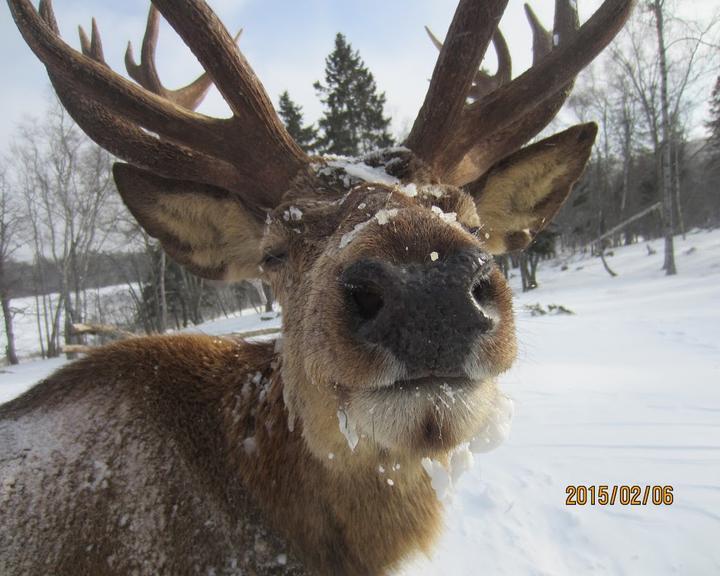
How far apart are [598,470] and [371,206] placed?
389 centimetres

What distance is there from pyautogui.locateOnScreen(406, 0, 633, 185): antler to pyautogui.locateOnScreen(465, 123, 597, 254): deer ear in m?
0.16

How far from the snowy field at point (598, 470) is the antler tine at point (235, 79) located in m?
1.84

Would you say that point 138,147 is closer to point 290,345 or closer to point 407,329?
point 290,345

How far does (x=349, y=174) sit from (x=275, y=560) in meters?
2.14

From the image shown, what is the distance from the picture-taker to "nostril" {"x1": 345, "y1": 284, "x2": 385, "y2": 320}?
1.60 m

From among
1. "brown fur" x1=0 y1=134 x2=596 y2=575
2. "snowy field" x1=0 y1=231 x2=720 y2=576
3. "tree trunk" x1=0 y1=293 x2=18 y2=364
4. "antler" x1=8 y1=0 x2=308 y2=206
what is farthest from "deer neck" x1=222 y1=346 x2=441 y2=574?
"tree trunk" x1=0 y1=293 x2=18 y2=364

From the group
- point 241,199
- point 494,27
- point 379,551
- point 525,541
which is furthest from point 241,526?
point 494,27

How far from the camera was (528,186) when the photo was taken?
3504mm

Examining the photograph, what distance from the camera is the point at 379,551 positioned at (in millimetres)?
2480

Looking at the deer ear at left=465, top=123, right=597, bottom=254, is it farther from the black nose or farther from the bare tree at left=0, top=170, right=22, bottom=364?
the bare tree at left=0, top=170, right=22, bottom=364

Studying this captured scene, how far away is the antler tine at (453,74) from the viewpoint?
2.83 m

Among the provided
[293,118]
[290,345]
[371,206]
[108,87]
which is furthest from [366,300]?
[293,118]
